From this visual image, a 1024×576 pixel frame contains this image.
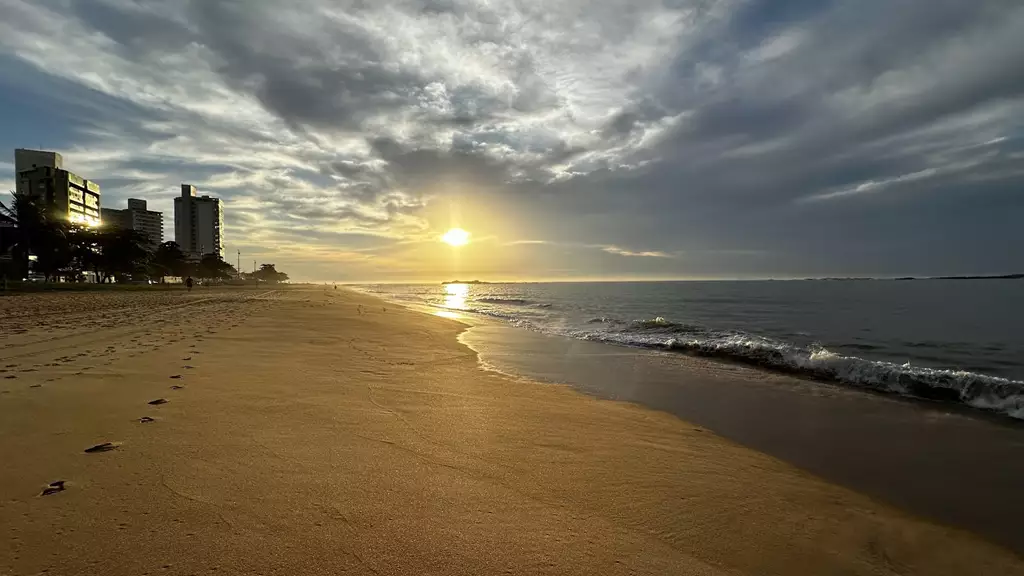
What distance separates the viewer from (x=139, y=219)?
168625mm

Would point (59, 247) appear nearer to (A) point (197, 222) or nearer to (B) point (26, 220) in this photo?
(B) point (26, 220)

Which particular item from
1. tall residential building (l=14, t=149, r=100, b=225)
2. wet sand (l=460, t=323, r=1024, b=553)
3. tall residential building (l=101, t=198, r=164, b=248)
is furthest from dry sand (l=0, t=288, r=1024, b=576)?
tall residential building (l=101, t=198, r=164, b=248)

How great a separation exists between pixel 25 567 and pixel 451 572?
2333mm

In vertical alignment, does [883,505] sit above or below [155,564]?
below

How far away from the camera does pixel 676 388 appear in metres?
9.41

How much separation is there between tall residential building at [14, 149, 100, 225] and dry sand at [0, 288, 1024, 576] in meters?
131

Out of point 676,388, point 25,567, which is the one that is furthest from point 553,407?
point 25,567

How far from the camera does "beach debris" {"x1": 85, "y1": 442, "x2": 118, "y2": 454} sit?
4.15m

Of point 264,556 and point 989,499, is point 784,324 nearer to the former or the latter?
point 989,499

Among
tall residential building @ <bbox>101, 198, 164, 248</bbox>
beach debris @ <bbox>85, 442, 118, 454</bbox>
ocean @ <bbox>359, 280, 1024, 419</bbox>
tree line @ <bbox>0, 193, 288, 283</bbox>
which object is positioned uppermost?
tall residential building @ <bbox>101, 198, 164, 248</bbox>

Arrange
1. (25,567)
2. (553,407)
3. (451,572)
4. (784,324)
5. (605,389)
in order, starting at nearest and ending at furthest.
Answer: (25,567) → (451,572) → (553,407) → (605,389) → (784,324)

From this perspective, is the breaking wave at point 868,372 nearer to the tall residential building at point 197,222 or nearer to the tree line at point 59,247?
the tree line at point 59,247

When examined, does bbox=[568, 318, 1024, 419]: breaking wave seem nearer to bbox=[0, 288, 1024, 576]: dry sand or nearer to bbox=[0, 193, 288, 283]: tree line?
bbox=[0, 288, 1024, 576]: dry sand

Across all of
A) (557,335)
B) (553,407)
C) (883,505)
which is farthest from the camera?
(557,335)
